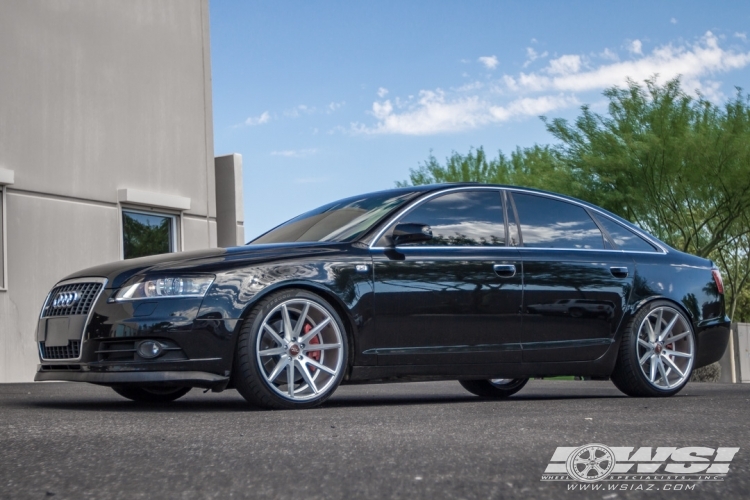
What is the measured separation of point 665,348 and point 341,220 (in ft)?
8.88

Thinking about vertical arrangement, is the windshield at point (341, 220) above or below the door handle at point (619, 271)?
above

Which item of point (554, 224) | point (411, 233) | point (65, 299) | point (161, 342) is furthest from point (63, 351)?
point (554, 224)

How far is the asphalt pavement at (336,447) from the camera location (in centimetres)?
304

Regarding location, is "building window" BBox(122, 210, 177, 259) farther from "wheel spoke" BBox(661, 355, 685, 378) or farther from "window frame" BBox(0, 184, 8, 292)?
"wheel spoke" BBox(661, 355, 685, 378)

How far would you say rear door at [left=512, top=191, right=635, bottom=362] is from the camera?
23.7 ft

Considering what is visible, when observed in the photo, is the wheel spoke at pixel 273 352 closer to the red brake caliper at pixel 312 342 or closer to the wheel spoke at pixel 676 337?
the red brake caliper at pixel 312 342

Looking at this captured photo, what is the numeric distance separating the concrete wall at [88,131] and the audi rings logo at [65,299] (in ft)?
24.4

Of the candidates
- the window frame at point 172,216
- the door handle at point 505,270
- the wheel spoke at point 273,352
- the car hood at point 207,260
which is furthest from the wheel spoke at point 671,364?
the window frame at point 172,216

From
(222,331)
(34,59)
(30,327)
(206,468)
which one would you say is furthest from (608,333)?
(34,59)

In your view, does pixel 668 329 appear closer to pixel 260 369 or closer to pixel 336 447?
pixel 260 369

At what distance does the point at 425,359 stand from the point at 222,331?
141 centimetres

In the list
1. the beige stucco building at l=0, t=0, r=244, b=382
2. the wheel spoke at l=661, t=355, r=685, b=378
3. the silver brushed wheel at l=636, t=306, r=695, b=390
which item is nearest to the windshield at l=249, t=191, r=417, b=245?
the silver brushed wheel at l=636, t=306, r=695, b=390
